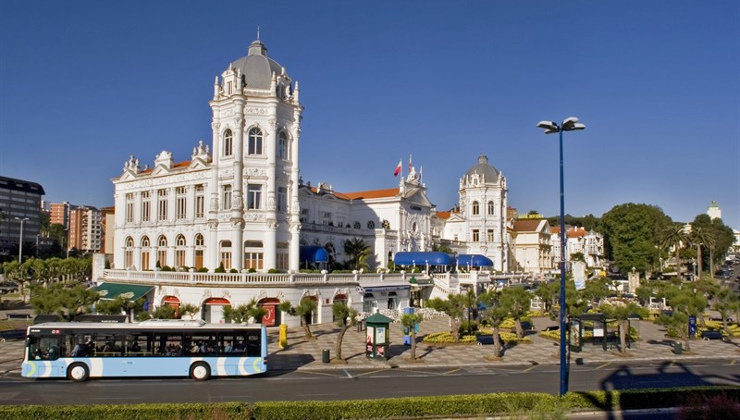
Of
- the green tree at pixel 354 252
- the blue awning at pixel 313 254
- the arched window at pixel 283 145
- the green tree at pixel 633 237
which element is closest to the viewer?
the arched window at pixel 283 145

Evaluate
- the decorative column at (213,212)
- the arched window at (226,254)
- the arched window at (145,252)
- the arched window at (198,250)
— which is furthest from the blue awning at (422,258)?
the arched window at (145,252)

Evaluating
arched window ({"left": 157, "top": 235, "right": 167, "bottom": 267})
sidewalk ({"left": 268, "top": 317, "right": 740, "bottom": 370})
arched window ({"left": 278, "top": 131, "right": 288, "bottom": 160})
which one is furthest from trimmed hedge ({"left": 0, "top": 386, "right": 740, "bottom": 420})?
arched window ({"left": 157, "top": 235, "right": 167, "bottom": 267})

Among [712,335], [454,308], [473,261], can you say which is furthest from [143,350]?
[473,261]

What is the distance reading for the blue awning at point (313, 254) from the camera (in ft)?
196

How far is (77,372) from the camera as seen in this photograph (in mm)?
26547

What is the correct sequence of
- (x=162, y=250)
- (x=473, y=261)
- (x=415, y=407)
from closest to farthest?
1. (x=415, y=407)
2. (x=162, y=250)
3. (x=473, y=261)

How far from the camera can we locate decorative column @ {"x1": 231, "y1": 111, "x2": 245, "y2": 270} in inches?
2019

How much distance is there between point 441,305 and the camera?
4056 cm

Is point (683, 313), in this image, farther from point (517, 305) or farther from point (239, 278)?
point (239, 278)

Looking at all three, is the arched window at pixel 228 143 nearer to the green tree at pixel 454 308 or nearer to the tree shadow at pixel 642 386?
the green tree at pixel 454 308

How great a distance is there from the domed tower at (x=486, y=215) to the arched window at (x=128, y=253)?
55221 mm

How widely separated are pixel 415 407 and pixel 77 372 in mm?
16504

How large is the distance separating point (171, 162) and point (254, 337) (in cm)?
3934

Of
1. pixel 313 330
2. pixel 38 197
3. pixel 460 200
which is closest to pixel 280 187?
pixel 313 330
